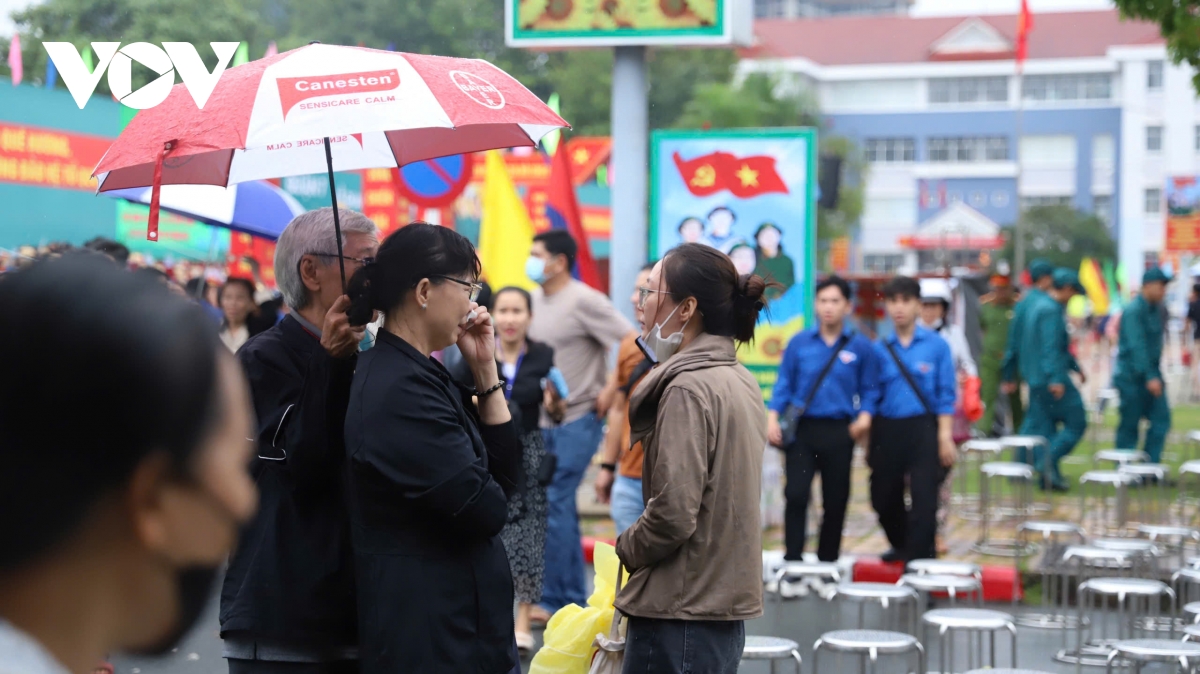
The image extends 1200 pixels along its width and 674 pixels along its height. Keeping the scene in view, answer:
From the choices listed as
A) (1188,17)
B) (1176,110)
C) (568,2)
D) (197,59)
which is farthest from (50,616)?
(1176,110)

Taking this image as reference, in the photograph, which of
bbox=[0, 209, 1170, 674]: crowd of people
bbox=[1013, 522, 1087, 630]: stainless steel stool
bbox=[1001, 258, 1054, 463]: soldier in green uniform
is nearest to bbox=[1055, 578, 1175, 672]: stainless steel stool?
bbox=[1013, 522, 1087, 630]: stainless steel stool

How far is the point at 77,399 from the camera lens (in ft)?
3.67

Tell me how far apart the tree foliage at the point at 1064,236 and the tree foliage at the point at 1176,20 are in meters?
58.3

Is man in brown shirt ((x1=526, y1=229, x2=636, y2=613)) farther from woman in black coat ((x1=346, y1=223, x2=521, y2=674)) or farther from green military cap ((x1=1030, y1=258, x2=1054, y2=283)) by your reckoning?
green military cap ((x1=1030, y1=258, x2=1054, y2=283))

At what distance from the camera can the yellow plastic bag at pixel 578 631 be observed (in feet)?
13.7

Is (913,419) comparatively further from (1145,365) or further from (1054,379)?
(1145,365)

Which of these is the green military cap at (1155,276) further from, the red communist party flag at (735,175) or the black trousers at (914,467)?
the black trousers at (914,467)

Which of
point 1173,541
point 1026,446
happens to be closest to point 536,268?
point 1173,541

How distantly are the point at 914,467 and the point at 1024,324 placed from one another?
15.2 ft

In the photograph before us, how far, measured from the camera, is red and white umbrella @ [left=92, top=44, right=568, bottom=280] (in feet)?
10.7

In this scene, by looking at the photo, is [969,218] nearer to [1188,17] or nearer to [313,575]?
[1188,17]

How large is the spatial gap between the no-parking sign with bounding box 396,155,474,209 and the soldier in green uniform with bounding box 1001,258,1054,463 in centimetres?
508

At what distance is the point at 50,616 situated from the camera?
3.80ft

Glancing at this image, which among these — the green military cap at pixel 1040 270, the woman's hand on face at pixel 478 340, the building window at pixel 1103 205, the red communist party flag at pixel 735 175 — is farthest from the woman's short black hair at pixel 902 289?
the building window at pixel 1103 205
